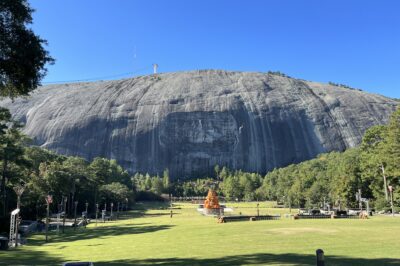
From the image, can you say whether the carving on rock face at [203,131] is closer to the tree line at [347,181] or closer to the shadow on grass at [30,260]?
the tree line at [347,181]

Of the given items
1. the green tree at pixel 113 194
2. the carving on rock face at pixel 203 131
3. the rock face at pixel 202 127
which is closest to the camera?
the green tree at pixel 113 194

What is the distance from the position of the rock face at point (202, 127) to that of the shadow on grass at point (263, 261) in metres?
156

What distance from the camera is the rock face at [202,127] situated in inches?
6772

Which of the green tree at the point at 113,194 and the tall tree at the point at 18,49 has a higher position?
the tall tree at the point at 18,49

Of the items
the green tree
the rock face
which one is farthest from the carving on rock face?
the green tree

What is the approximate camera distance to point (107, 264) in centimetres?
1568

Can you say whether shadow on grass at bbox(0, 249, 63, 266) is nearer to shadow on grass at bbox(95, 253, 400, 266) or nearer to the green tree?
shadow on grass at bbox(95, 253, 400, 266)

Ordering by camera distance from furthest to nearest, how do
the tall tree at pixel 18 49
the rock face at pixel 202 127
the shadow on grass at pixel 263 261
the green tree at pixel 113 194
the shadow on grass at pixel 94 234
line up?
the rock face at pixel 202 127 < the green tree at pixel 113 194 < the shadow on grass at pixel 94 234 < the tall tree at pixel 18 49 < the shadow on grass at pixel 263 261

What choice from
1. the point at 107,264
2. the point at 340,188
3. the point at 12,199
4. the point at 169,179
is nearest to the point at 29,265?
the point at 107,264

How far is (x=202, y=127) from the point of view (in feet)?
584

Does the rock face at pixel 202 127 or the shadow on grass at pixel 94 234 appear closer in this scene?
the shadow on grass at pixel 94 234

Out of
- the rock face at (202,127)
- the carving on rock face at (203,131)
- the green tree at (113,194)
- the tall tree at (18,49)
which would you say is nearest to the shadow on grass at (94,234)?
the tall tree at (18,49)

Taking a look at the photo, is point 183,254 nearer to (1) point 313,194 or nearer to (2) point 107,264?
(2) point 107,264

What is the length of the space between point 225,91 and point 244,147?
3254 cm
